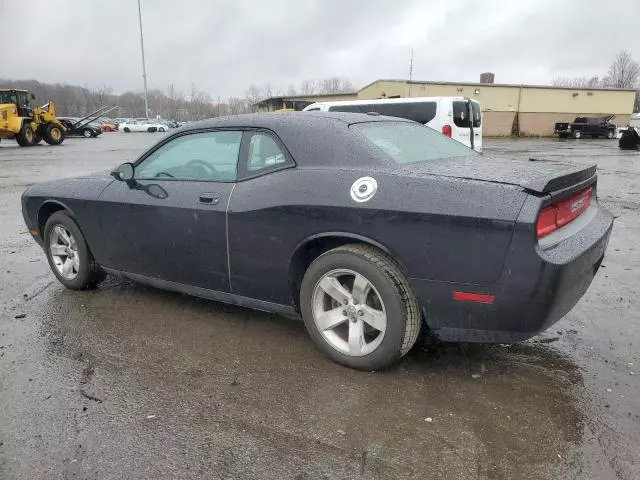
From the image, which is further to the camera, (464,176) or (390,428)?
(464,176)

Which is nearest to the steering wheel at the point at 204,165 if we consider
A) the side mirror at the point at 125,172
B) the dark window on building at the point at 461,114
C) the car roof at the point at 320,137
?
the car roof at the point at 320,137

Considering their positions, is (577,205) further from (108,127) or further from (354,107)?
(108,127)

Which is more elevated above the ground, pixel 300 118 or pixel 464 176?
pixel 300 118

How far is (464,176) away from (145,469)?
2061mm

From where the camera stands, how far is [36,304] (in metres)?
4.15

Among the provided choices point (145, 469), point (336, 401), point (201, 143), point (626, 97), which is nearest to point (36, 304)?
point (201, 143)

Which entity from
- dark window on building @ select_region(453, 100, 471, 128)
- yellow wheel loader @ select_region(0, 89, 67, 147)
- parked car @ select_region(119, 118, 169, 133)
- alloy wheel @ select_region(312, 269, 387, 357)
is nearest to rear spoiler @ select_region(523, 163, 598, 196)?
alloy wheel @ select_region(312, 269, 387, 357)

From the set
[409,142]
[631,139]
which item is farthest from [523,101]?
[409,142]

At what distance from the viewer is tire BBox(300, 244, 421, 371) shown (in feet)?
9.05

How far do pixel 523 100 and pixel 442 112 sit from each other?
31989mm

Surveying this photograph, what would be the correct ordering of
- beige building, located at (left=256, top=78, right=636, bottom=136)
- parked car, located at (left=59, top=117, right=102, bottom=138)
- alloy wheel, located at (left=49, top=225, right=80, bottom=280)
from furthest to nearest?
beige building, located at (left=256, top=78, right=636, bottom=136) → parked car, located at (left=59, top=117, right=102, bottom=138) → alloy wheel, located at (left=49, top=225, right=80, bottom=280)

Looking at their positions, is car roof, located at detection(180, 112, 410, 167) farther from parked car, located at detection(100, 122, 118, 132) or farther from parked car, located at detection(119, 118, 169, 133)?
parked car, located at detection(100, 122, 118, 132)

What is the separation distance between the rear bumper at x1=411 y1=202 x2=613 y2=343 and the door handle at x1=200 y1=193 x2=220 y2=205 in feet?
4.61

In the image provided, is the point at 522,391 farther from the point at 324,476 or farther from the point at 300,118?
the point at 300,118
